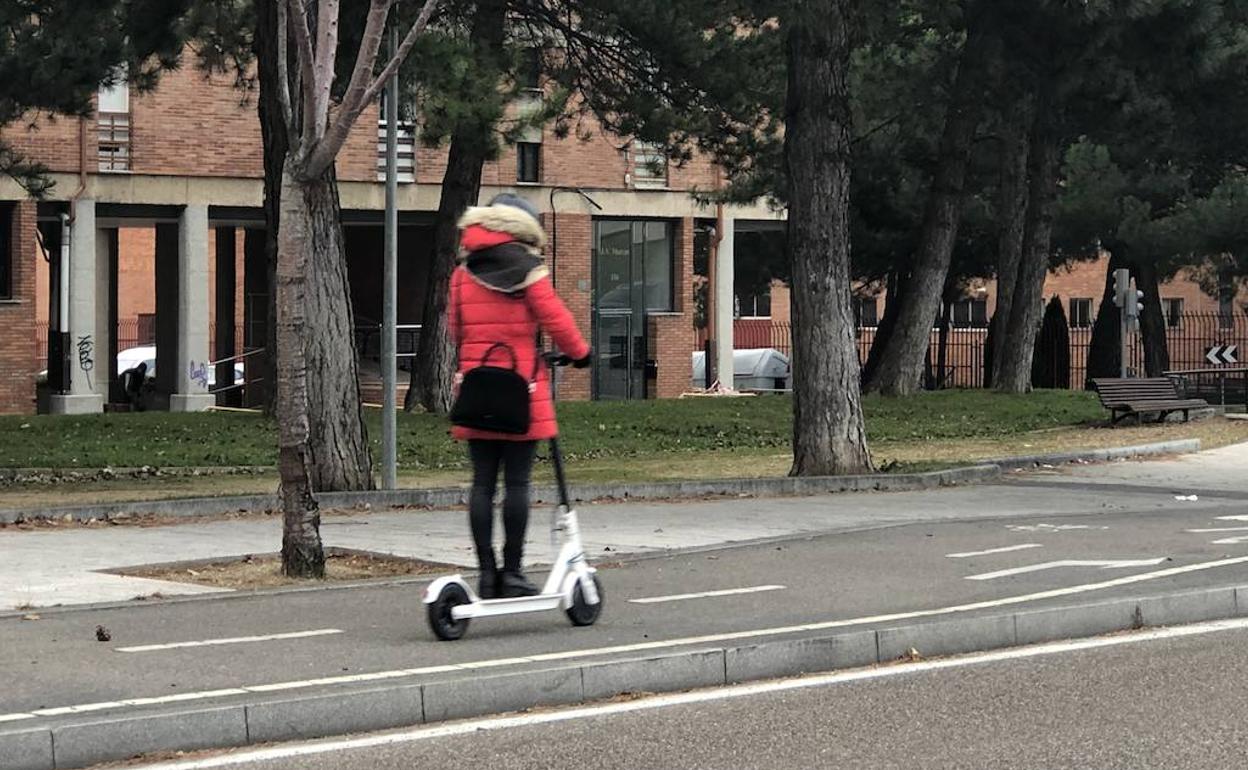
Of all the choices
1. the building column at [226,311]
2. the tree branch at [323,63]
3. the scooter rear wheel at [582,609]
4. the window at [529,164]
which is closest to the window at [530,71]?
the tree branch at [323,63]

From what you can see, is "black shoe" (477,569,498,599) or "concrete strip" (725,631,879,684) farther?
"black shoe" (477,569,498,599)

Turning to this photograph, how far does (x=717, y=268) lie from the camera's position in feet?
160

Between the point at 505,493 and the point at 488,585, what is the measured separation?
404 mm

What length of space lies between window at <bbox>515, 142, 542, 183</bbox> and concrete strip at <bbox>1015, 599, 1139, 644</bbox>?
3588 cm

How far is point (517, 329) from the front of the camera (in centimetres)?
873

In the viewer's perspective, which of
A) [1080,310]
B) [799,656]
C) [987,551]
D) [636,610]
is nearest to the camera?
[799,656]

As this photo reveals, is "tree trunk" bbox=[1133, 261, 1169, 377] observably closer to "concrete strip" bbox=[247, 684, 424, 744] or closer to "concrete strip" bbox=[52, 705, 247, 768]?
"concrete strip" bbox=[247, 684, 424, 744]

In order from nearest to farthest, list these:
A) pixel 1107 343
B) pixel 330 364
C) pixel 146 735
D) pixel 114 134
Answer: pixel 146 735 → pixel 330 364 → pixel 114 134 → pixel 1107 343

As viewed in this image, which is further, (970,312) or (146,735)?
(970,312)

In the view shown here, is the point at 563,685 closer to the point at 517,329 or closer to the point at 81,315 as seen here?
Result: the point at 517,329

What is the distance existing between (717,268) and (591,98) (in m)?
20.3

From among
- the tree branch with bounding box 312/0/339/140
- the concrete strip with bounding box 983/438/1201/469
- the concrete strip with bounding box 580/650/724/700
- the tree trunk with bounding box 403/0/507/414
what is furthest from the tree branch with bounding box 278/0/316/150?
the tree trunk with bounding box 403/0/507/414

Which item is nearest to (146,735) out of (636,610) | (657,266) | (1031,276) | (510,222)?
(510,222)

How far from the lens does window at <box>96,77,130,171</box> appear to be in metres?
40.0
